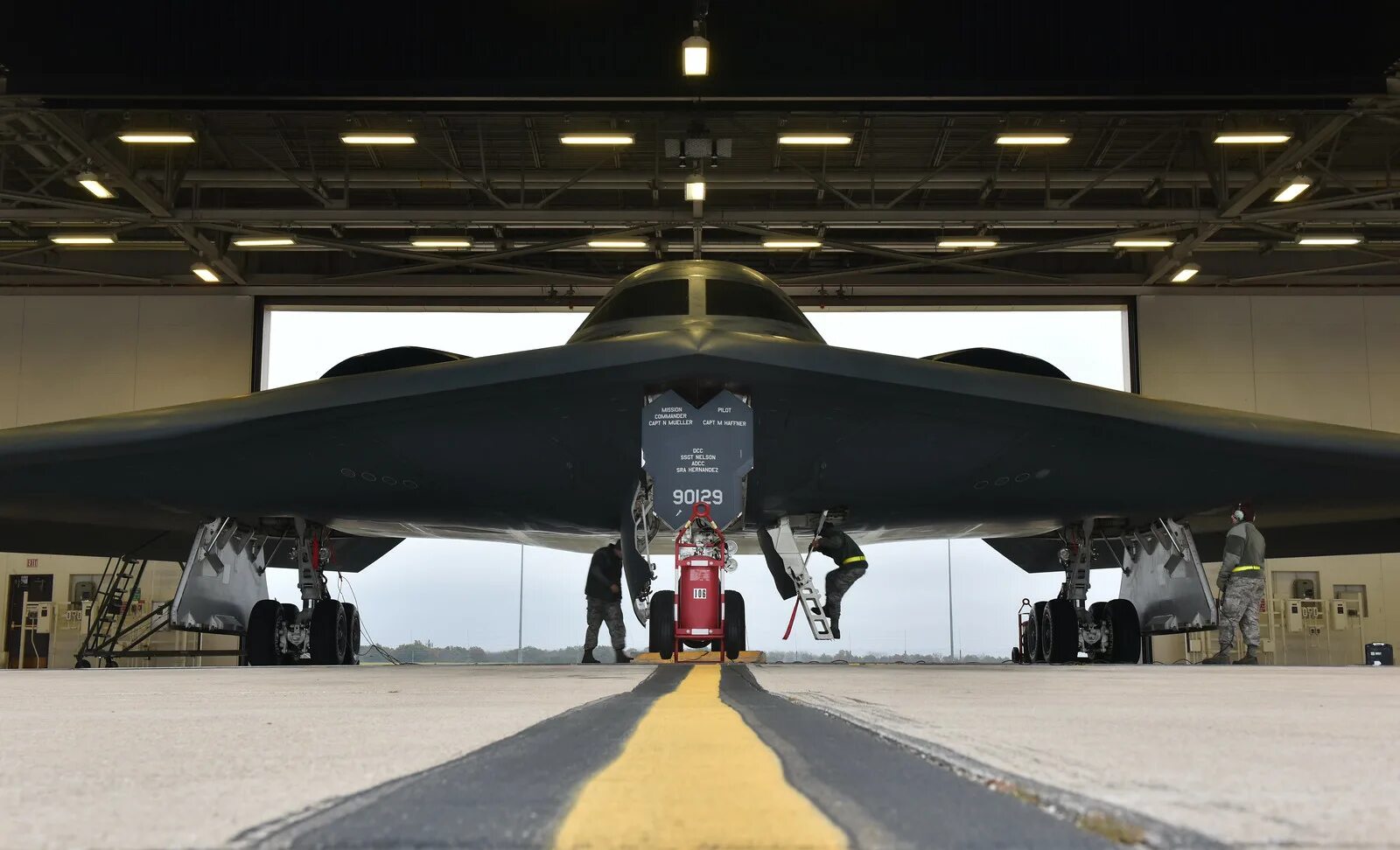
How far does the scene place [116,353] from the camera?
2481 centimetres

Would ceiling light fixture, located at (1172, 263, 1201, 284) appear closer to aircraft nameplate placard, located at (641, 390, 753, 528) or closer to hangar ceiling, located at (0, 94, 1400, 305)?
hangar ceiling, located at (0, 94, 1400, 305)

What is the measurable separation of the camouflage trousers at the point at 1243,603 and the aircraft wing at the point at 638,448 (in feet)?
2.49

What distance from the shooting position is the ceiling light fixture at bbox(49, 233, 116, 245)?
21.6m

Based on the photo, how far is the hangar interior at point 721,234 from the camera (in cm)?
1847

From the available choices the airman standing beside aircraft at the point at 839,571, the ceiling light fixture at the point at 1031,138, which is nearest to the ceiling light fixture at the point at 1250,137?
the ceiling light fixture at the point at 1031,138

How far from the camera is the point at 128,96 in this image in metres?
12.3

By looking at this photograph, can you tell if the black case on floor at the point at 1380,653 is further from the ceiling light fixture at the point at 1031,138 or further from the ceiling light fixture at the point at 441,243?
the ceiling light fixture at the point at 441,243

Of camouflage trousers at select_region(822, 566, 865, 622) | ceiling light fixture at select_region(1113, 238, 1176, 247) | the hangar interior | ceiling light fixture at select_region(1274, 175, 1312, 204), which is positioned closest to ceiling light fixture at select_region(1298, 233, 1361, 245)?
the hangar interior

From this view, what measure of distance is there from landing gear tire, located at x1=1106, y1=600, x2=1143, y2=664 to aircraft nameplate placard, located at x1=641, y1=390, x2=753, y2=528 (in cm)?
490

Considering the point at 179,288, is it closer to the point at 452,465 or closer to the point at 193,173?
the point at 193,173

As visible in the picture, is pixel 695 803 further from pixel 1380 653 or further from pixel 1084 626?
pixel 1380 653

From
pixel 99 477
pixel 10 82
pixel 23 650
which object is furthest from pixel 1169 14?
pixel 23 650

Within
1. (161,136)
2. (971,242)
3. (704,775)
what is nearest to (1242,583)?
(704,775)

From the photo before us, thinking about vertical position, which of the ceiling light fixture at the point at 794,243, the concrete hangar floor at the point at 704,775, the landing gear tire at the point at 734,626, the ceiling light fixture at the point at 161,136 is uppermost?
the ceiling light fixture at the point at 161,136
